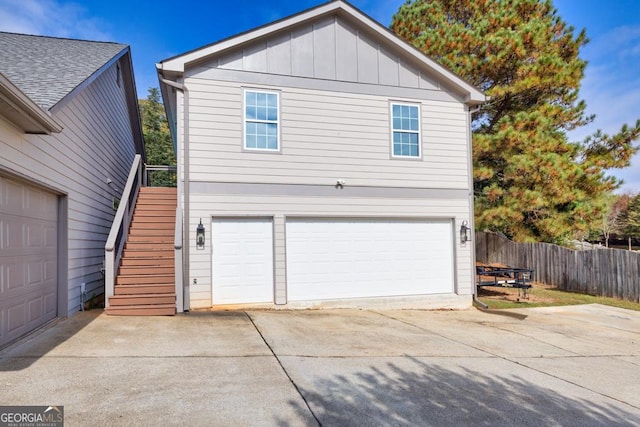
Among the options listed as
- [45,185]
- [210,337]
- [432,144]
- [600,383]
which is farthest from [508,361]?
[45,185]

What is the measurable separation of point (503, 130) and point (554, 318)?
27.2ft

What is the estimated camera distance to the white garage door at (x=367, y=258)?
363 inches

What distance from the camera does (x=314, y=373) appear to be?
4.59 meters

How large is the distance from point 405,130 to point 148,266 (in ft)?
21.8

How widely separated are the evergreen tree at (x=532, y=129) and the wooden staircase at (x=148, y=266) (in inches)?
457

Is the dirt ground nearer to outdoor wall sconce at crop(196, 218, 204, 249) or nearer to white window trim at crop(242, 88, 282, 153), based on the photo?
white window trim at crop(242, 88, 282, 153)

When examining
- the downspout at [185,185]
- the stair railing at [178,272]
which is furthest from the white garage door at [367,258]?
the stair railing at [178,272]

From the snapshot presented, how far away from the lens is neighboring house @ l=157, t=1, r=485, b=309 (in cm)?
863

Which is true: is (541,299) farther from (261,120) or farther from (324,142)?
(261,120)

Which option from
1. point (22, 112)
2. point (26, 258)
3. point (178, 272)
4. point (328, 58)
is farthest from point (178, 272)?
point (328, 58)

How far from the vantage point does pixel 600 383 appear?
4.88 meters

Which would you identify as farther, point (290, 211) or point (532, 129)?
point (532, 129)

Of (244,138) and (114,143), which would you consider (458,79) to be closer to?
(244,138)

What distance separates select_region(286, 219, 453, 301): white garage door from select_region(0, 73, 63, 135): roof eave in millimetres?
4964
